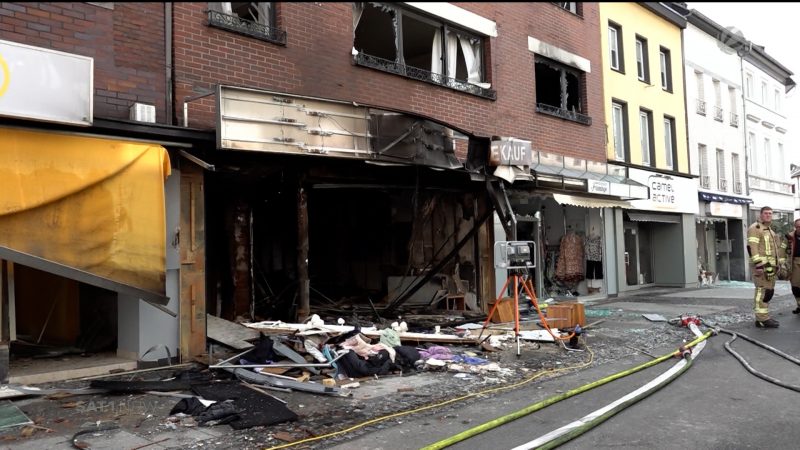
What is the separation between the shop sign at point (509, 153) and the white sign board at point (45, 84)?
19.4 feet

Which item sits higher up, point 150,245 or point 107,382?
point 150,245

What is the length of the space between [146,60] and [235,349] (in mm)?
3820

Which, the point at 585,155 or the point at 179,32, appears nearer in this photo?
the point at 179,32

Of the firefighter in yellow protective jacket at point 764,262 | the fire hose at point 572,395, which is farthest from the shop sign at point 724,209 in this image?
the fire hose at point 572,395

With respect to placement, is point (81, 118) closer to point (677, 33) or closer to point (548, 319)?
point (548, 319)

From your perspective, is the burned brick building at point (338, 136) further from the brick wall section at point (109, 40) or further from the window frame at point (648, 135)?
the window frame at point (648, 135)

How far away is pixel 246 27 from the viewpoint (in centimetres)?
873

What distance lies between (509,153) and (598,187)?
13.3ft

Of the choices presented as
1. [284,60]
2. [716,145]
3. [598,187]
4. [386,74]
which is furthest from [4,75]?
[716,145]

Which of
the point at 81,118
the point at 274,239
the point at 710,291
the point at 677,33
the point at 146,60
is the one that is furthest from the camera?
the point at 677,33

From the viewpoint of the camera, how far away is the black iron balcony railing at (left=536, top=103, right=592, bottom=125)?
1482 centimetres

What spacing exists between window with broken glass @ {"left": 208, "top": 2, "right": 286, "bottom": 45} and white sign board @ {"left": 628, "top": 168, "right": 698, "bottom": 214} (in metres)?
12.1

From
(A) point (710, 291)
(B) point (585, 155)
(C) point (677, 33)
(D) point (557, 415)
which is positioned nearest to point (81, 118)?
(D) point (557, 415)

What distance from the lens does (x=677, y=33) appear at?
67.9 feet
